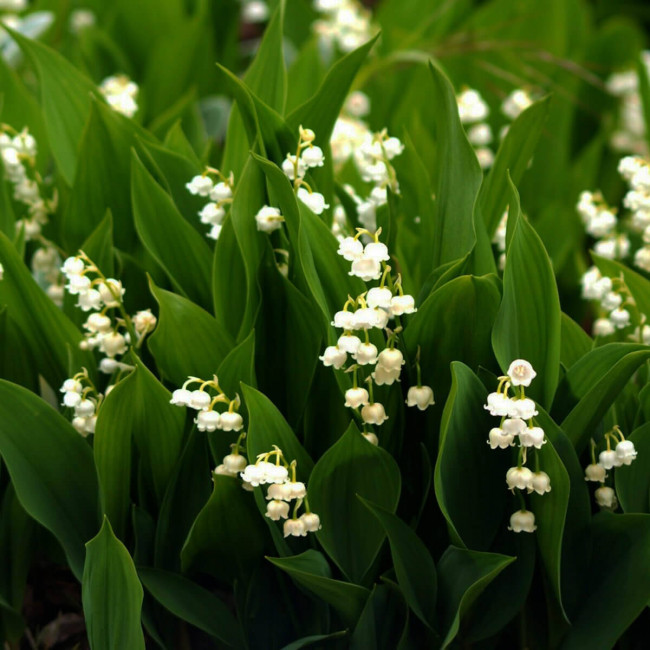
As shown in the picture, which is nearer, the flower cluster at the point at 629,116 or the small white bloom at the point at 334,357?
the small white bloom at the point at 334,357

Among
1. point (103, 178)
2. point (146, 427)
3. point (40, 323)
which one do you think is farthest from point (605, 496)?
point (103, 178)

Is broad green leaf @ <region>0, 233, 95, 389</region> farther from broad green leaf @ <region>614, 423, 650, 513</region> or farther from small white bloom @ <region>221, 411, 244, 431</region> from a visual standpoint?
broad green leaf @ <region>614, 423, 650, 513</region>

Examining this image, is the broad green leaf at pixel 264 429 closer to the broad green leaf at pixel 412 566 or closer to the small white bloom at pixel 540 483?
the broad green leaf at pixel 412 566

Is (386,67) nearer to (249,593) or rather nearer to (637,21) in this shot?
(249,593)

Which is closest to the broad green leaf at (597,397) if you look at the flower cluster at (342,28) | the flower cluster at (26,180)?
the flower cluster at (26,180)

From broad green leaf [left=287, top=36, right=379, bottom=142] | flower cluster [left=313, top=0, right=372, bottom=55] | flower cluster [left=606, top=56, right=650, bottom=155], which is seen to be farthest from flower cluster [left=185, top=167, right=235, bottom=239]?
flower cluster [left=606, top=56, right=650, bottom=155]

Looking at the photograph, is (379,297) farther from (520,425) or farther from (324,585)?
(324,585)
